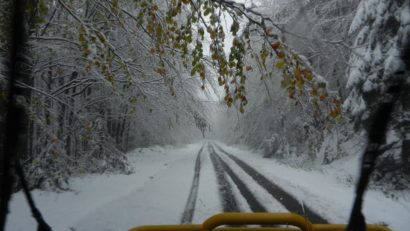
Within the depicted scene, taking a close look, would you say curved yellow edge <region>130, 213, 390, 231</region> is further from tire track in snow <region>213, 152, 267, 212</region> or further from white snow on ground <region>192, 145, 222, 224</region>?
tire track in snow <region>213, 152, 267, 212</region>

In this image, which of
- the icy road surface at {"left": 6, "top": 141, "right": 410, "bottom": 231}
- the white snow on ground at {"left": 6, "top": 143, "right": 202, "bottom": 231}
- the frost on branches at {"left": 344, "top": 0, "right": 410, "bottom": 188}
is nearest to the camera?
the white snow on ground at {"left": 6, "top": 143, "right": 202, "bottom": 231}

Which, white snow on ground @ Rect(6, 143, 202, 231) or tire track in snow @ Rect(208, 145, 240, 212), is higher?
tire track in snow @ Rect(208, 145, 240, 212)

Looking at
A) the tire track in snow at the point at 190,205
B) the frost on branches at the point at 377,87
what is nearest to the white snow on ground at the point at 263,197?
the tire track in snow at the point at 190,205

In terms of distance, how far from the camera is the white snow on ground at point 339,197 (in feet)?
24.6

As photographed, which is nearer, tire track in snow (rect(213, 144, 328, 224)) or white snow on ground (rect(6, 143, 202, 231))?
white snow on ground (rect(6, 143, 202, 231))

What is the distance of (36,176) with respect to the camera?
28.9 ft

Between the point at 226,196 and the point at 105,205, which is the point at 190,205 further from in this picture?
the point at 105,205

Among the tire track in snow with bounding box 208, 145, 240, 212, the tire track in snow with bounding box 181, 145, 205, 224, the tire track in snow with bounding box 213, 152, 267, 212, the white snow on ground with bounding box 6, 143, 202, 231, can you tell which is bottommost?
the white snow on ground with bounding box 6, 143, 202, 231

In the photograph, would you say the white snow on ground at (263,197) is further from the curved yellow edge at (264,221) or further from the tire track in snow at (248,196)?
the curved yellow edge at (264,221)

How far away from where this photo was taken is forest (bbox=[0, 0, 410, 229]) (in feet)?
9.04

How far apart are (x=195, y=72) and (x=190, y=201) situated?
691 centimetres

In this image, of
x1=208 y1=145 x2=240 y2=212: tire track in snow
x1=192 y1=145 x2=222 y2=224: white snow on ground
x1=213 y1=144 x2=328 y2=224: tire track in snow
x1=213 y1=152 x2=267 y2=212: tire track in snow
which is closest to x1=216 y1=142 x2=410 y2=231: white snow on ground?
x1=213 y1=144 x2=328 y2=224: tire track in snow

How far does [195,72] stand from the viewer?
3.36 m

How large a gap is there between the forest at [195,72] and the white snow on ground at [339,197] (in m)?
1.16
